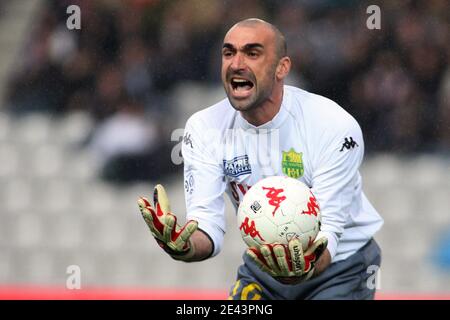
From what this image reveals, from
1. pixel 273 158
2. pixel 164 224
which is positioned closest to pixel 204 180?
pixel 273 158

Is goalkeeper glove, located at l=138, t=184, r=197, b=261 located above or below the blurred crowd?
below

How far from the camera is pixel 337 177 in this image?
506 cm

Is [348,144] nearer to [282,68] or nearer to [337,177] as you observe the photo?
[337,177]

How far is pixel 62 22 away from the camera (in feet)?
30.2

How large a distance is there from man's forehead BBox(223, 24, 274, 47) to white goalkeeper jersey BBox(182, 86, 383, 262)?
0.36 metres

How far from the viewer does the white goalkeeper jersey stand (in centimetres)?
509

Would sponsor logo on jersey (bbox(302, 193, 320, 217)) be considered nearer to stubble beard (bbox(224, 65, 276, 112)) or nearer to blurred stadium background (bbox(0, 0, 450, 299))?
stubble beard (bbox(224, 65, 276, 112))

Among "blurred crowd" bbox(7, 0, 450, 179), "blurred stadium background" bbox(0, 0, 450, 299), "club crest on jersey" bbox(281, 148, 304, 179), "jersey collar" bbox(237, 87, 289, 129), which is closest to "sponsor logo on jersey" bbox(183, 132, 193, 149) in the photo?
"jersey collar" bbox(237, 87, 289, 129)

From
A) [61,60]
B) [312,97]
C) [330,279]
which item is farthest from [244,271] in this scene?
[61,60]

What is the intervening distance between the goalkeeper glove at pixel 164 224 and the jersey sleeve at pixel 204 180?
498mm

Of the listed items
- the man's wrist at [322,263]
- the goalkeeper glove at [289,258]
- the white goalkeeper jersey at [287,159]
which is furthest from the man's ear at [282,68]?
the goalkeeper glove at [289,258]

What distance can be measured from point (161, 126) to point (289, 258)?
14.6 feet

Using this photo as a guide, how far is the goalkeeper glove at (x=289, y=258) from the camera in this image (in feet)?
14.6

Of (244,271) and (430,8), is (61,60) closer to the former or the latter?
(430,8)
